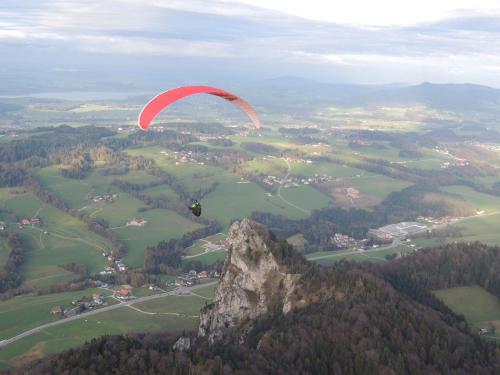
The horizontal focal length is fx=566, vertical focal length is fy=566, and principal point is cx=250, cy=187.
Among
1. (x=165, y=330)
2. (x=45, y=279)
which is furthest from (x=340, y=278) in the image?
(x=45, y=279)

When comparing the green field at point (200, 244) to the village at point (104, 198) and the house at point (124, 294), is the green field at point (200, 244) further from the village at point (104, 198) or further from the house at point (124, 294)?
the village at point (104, 198)

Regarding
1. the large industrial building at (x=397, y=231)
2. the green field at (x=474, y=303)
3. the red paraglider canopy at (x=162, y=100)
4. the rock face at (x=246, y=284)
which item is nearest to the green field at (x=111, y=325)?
the rock face at (x=246, y=284)

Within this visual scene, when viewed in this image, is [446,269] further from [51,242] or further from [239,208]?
[51,242]

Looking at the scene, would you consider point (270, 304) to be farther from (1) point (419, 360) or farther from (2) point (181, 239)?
(2) point (181, 239)

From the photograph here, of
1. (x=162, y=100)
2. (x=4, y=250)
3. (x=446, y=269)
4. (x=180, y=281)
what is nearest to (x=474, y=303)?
(x=446, y=269)

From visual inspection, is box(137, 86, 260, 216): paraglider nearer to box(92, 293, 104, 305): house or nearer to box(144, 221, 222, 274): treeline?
box(92, 293, 104, 305): house

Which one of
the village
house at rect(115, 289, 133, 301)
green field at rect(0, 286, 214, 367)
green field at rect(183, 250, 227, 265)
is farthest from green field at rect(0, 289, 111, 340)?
the village
